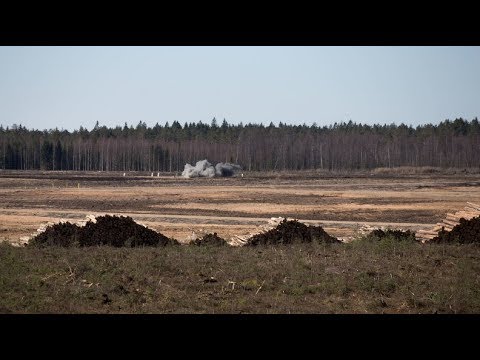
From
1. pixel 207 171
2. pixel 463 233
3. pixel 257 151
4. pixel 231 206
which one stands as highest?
pixel 257 151

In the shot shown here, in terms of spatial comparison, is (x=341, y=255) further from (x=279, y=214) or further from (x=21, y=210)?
(x=21, y=210)

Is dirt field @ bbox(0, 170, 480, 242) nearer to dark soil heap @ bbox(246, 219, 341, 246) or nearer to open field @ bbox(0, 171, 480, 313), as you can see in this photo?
dark soil heap @ bbox(246, 219, 341, 246)

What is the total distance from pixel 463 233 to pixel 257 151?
325 feet

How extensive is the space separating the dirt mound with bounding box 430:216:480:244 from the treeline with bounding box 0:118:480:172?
92.9 m

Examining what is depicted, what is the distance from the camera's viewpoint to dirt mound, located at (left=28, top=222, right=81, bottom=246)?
16.2 metres

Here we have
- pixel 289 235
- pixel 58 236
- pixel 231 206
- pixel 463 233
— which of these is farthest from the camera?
pixel 231 206

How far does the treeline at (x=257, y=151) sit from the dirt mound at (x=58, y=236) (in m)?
92.2

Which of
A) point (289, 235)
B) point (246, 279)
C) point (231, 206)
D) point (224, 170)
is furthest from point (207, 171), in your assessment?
point (246, 279)

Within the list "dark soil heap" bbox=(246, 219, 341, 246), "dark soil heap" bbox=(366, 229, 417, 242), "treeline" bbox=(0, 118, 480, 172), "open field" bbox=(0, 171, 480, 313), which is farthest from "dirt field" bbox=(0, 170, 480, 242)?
"treeline" bbox=(0, 118, 480, 172)

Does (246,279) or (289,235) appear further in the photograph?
(289,235)

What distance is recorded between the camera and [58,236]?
16453 mm

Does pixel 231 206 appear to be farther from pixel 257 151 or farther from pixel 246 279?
pixel 257 151

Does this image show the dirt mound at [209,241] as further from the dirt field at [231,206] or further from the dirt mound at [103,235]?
the dirt field at [231,206]
